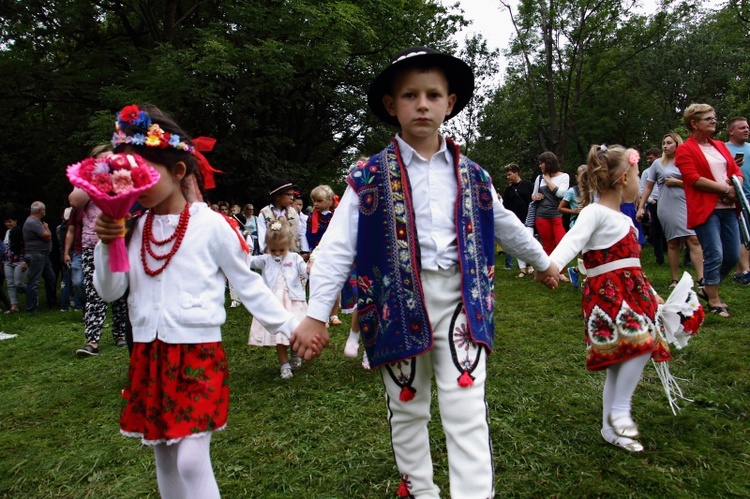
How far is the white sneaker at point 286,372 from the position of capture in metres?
5.28

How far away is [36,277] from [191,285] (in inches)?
419

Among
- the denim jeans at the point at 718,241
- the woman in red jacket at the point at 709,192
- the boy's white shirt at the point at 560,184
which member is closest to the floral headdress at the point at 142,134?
the woman in red jacket at the point at 709,192

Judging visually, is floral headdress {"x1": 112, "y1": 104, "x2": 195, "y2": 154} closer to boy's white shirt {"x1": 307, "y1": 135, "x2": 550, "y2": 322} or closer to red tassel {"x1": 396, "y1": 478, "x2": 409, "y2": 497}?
boy's white shirt {"x1": 307, "y1": 135, "x2": 550, "y2": 322}

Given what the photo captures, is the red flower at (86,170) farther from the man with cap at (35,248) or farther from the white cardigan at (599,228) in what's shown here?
the man with cap at (35,248)

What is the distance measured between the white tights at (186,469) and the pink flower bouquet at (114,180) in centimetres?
84

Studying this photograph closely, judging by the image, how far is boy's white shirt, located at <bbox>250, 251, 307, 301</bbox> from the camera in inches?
222

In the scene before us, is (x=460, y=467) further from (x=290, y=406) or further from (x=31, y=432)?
(x=31, y=432)

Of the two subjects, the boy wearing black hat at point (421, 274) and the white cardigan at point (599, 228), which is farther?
the white cardigan at point (599, 228)

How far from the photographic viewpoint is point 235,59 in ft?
48.1

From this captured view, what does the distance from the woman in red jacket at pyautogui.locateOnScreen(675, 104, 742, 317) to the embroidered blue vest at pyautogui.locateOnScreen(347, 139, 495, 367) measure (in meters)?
4.28

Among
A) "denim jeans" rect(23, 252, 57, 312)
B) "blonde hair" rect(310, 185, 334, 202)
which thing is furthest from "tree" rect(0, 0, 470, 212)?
"blonde hair" rect(310, 185, 334, 202)

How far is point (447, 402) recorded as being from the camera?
7.71 ft

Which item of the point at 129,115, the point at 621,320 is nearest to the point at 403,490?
the point at 621,320

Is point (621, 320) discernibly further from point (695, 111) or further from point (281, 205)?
point (281, 205)
